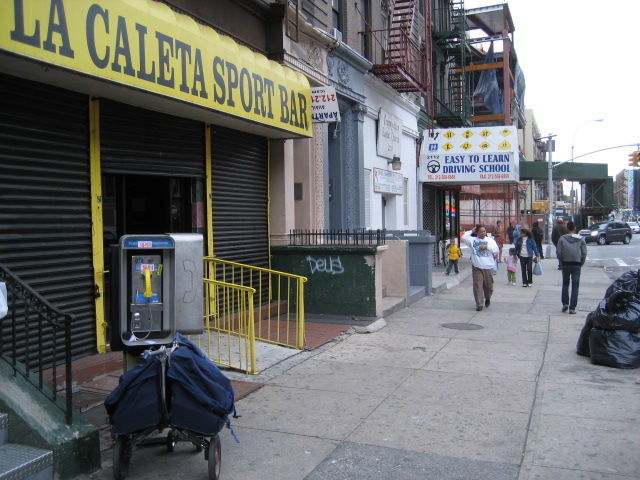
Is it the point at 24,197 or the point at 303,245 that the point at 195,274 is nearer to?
the point at 24,197

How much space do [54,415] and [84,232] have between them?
2.73 m

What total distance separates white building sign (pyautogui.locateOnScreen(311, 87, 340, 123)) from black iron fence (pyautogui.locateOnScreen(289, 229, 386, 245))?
202cm

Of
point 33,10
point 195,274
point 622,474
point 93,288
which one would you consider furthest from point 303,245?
point 622,474

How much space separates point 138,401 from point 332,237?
7.06 m

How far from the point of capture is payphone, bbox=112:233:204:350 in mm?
5031

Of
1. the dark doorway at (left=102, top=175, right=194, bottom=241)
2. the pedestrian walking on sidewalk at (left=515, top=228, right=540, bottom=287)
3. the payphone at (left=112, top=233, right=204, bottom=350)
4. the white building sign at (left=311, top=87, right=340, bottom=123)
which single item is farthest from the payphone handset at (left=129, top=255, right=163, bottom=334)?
the pedestrian walking on sidewalk at (left=515, top=228, right=540, bottom=287)

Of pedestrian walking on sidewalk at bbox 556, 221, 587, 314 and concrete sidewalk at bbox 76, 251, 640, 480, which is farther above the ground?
pedestrian walking on sidewalk at bbox 556, 221, 587, 314

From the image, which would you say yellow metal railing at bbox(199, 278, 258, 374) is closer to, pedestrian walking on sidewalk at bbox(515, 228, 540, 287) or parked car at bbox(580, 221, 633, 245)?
pedestrian walking on sidewalk at bbox(515, 228, 540, 287)

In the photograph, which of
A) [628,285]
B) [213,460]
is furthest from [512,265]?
[213,460]

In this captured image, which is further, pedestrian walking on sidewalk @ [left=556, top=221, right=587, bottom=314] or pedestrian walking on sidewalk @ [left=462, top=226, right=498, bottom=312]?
pedestrian walking on sidewalk @ [left=462, top=226, right=498, bottom=312]

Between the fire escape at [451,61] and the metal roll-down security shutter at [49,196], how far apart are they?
16.7 metres

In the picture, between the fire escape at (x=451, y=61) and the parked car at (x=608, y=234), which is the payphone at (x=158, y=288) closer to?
the fire escape at (x=451, y=61)

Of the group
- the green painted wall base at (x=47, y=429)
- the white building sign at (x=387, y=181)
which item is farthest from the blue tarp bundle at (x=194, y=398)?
the white building sign at (x=387, y=181)

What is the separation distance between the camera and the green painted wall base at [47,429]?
416 centimetres
